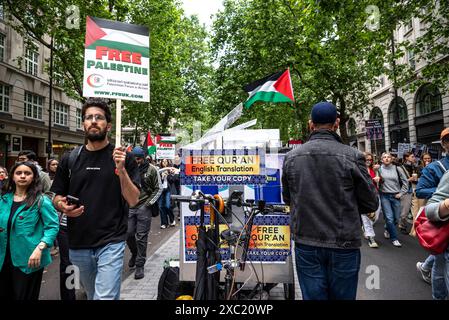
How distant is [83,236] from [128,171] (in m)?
0.66

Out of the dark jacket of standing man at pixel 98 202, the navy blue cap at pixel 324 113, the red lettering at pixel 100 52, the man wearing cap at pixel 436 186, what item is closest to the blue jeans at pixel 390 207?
the man wearing cap at pixel 436 186

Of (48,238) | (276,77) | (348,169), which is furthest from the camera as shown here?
(276,77)

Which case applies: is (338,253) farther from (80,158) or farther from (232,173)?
(80,158)

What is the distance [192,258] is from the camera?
12.8 ft

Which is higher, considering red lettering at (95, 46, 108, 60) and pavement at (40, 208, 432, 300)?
red lettering at (95, 46, 108, 60)

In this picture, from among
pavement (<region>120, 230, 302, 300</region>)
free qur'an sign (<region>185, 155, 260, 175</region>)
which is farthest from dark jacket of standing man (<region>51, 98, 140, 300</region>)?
pavement (<region>120, 230, 302, 300</region>)

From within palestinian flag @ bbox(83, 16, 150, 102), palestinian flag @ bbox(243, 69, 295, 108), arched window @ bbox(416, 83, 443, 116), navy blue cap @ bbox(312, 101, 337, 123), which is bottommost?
navy blue cap @ bbox(312, 101, 337, 123)

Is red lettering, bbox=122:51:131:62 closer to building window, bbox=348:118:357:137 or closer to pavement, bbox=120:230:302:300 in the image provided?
pavement, bbox=120:230:302:300

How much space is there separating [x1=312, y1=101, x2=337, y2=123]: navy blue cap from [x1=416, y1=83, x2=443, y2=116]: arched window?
22398 mm

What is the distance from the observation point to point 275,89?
769cm

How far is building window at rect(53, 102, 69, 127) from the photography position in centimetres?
2770

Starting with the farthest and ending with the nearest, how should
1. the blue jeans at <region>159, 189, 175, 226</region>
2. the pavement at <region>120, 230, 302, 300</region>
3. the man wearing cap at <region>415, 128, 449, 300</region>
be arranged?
1. the blue jeans at <region>159, 189, 175, 226</region>
2. the pavement at <region>120, 230, 302, 300</region>
3. the man wearing cap at <region>415, 128, 449, 300</region>

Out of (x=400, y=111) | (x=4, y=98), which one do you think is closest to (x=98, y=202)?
(x=4, y=98)

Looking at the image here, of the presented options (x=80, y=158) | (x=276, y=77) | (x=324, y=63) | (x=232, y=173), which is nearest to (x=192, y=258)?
(x=232, y=173)
